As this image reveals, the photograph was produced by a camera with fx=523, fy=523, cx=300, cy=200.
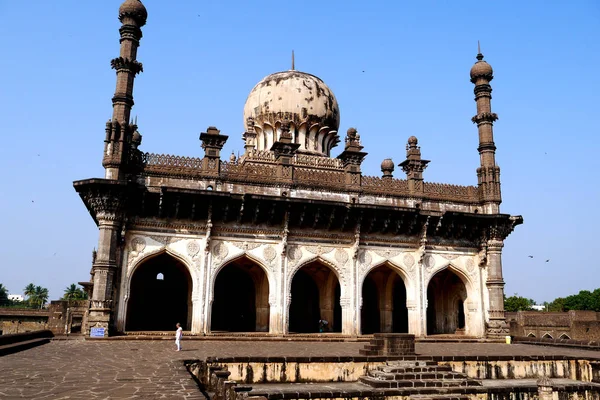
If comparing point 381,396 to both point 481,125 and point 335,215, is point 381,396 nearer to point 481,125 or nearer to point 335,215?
point 335,215

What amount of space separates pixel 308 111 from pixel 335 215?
224 inches

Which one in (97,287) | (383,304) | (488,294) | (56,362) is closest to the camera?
(56,362)

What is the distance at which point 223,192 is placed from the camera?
50.0 ft

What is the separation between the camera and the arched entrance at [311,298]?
61.3 ft

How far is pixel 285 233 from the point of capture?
16.1 metres

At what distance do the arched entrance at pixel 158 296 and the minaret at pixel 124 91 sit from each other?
398 cm

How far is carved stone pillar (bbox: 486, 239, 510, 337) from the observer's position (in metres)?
17.4

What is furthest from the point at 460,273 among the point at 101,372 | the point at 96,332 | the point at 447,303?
the point at 101,372

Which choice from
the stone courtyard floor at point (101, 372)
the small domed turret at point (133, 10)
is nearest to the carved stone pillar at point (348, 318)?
the stone courtyard floor at point (101, 372)

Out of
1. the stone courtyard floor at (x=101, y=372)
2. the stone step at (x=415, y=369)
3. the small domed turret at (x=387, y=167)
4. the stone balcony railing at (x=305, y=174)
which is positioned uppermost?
the small domed turret at (x=387, y=167)

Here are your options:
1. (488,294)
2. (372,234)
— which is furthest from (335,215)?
(488,294)

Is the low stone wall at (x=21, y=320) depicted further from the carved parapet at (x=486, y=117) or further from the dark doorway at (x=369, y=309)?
the carved parapet at (x=486, y=117)

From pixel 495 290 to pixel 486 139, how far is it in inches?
210

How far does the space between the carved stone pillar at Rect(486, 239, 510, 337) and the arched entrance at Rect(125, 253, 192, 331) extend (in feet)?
33.7
